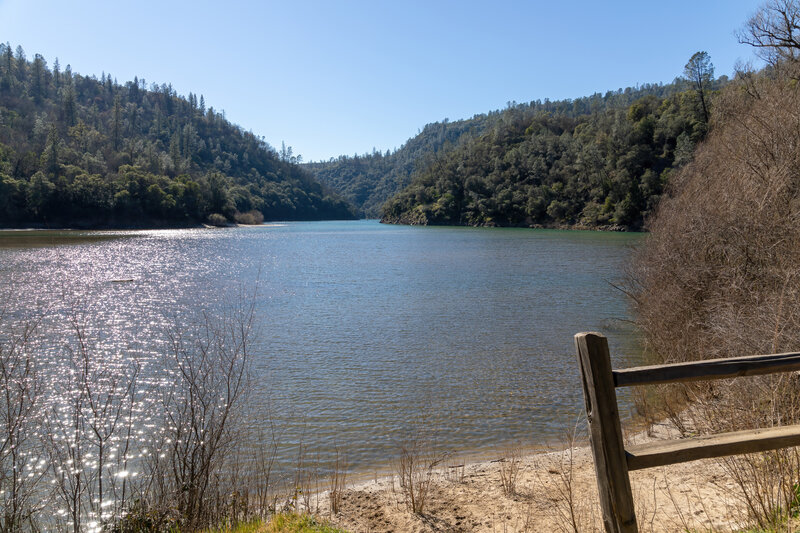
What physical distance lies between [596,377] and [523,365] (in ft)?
39.1

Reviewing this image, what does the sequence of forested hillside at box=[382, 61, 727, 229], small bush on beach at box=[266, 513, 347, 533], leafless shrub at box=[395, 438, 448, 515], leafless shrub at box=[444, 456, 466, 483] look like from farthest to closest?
forested hillside at box=[382, 61, 727, 229]
leafless shrub at box=[444, 456, 466, 483]
leafless shrub at box=[395, 438, 448, 515]
small bush on beach at box=[266, 513, 347, 533]

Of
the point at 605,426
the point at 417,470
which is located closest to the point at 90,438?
the point at 417,470

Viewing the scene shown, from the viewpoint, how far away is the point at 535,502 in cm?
648

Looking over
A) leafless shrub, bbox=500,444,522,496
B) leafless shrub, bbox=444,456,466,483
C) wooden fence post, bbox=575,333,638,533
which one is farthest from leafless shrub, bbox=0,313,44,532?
leafless shrub, bbox=500,444,522,496

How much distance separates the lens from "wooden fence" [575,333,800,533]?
321cm

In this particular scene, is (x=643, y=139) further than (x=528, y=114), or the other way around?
(x=528, y=114)


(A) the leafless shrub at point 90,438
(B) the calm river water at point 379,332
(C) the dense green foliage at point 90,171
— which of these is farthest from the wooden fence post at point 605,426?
(C) the dense green foliage at point 90,171

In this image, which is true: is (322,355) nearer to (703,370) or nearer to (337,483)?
(337,483)

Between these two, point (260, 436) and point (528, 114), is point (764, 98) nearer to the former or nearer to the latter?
point (260, 436)

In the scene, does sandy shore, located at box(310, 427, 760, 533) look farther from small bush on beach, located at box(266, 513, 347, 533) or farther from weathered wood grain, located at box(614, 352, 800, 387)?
weathered wood grain, located at box(614, 352, 800, 387)

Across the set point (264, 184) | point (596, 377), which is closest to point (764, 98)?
point (596, 377)

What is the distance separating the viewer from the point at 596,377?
128 inches

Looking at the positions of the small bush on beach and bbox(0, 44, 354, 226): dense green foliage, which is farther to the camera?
bbox(0, 44, 354, 226): dense green foliage

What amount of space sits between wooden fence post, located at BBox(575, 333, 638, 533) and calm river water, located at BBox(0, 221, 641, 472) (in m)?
6.06
